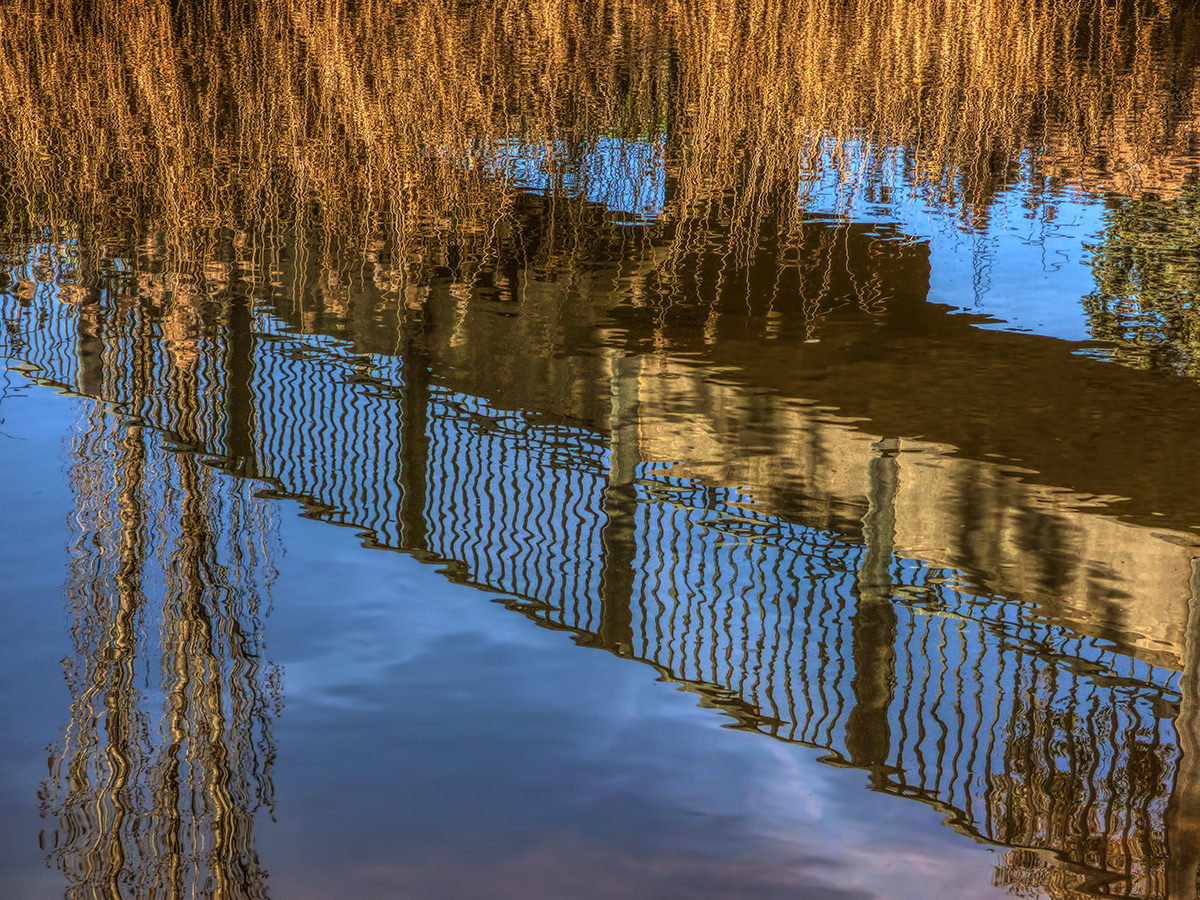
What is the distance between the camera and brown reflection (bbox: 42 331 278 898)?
9.29 ft

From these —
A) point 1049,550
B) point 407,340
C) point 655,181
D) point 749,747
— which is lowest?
point 749,747

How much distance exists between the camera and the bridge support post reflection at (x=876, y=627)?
338cm

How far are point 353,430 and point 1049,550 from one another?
8.99ft

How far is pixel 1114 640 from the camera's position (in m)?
3.93

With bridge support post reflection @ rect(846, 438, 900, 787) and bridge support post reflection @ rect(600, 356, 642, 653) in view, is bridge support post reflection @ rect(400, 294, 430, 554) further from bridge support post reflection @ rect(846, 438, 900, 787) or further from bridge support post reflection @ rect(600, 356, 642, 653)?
bridge support post reflection @ rect(846, 438, 900, 787)

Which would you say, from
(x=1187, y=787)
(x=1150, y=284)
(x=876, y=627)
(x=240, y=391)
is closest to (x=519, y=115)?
(x=1150, y=284)

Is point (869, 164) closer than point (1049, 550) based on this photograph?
No

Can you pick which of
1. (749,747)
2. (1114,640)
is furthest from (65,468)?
(1114,640)

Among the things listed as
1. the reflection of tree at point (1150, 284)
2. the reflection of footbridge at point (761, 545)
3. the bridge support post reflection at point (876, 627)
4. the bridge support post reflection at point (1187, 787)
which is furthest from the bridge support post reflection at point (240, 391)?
the reflection of tree at point (1150, 284)

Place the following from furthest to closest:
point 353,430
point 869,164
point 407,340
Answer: point 869,164 → point 407,340 → point 353,430

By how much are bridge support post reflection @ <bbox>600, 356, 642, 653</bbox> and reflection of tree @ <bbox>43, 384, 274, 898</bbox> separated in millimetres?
1087

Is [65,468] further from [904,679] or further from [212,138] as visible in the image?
[212,138]

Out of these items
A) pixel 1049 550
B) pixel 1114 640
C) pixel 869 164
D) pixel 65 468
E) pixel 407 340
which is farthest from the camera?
pixel 869 164

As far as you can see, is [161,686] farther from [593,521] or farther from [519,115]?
[519,115]
